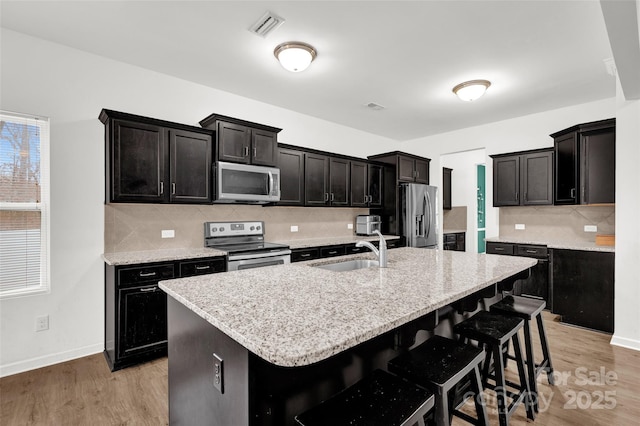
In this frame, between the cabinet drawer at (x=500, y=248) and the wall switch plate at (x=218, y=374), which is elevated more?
the cabinet drawer at (x=500, y=248)

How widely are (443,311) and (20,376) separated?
3245 mm

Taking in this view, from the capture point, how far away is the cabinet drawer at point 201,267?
2.83 m

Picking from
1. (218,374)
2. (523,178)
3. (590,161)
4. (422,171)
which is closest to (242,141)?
(218,374)

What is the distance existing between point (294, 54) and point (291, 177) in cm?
165

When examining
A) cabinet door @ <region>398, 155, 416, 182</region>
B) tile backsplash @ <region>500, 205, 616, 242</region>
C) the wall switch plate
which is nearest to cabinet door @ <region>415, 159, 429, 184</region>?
cabinet door @ <region>398, 155, 416, 182</region>

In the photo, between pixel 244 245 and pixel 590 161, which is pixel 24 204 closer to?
pixel 244 245

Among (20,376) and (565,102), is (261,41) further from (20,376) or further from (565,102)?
(565,102)

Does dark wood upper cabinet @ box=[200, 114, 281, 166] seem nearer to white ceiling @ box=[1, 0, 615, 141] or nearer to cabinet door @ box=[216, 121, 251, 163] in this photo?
cabinet door @ box=[216, 121, 251, 163]

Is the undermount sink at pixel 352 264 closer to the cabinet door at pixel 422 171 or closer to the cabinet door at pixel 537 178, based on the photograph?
the cabinet door at pixel 537 178

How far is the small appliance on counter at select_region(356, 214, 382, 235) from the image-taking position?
5.00 m

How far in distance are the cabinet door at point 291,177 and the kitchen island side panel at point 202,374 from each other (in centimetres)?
254

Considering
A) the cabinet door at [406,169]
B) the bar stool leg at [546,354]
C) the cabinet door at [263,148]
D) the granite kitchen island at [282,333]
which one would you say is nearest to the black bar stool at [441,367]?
the granite kitchen island at [282,333]

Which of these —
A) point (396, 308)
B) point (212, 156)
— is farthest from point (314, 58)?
point (396, 308)

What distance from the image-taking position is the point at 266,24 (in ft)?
8.00
